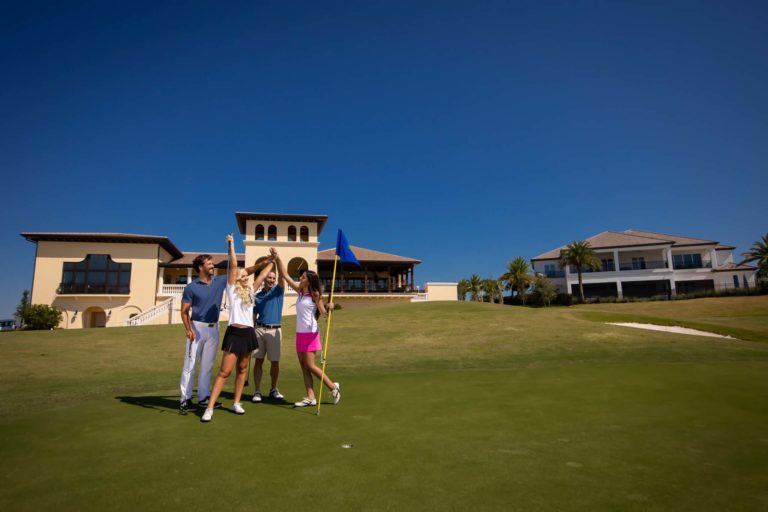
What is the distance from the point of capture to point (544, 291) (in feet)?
206

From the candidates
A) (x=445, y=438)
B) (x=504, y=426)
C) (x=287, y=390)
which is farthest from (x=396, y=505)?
(x=287, y=390)

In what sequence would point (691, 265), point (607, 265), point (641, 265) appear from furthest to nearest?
point (607, 265), point (641, 265), point (691, 265)

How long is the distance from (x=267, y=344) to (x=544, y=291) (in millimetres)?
60507

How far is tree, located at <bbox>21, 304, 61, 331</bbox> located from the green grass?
3032 centimetres

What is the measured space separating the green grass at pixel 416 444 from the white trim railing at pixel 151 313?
24195 millimetres

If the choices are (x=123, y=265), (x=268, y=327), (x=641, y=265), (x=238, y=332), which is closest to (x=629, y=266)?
(x=641, y=265)

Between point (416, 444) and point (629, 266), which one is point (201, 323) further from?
point (629, 266)

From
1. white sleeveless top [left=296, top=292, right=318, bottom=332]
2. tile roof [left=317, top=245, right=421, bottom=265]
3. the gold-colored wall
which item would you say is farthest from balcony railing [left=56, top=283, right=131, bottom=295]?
white sleeveless top [left=296, top=292, right=318, bottom=332]

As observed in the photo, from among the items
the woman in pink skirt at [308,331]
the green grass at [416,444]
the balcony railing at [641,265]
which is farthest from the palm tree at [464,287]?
the woman in pink skirt at [308,331]

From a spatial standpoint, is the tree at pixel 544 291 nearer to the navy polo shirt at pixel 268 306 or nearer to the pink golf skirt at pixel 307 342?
the navy polo shirt at pixel 268 306

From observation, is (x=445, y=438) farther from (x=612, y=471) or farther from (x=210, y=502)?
(x=210, y=502)

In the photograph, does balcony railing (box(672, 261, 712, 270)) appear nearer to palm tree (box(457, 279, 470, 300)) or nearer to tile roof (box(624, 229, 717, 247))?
tile roof (box(624, 229, 717, 247))

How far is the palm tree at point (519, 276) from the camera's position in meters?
67.6

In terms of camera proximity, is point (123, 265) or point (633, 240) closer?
point (123, 265)
